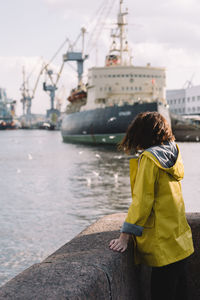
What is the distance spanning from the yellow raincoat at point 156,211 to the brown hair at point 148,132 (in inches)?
5.5

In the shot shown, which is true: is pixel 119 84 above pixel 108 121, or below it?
above

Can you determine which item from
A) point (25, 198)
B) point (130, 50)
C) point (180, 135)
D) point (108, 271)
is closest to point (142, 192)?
point (108, 271)

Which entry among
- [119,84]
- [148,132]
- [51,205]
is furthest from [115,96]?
[148,132]

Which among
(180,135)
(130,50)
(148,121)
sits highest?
(130,50)

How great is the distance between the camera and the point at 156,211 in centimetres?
219

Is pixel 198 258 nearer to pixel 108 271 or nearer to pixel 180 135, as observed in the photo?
pixel 108 271

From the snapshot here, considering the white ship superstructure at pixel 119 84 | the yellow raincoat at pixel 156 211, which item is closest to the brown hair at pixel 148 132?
the yellow raincoat at pixel 156 211

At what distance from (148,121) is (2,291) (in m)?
1.21

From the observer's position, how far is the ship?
3409 centimetres

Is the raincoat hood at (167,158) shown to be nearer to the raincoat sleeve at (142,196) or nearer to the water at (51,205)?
the raincoat sleeve at (142,196)

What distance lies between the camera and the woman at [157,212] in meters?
2.15

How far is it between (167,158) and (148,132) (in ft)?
0.65

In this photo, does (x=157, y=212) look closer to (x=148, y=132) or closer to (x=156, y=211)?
(x=156, y=211)

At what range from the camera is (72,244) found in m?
2.37
